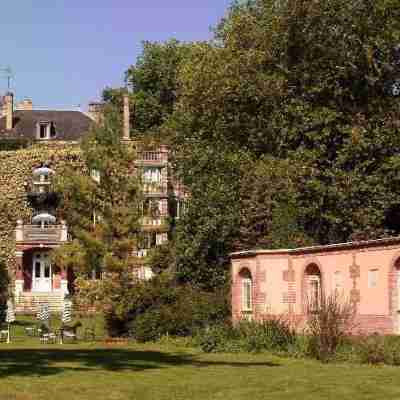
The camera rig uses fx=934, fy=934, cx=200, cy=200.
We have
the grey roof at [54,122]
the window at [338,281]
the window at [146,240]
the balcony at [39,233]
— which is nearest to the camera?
the window at [338,281]

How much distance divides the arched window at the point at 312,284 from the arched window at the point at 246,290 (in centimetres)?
231

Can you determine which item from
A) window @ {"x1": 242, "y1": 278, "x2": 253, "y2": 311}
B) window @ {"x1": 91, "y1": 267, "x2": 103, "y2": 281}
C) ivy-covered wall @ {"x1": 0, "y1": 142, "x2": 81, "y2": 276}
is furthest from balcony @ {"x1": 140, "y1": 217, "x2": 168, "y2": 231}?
ivy-covered wall @ {"x1": 0, "y1": 142, "x2": 81, "y2": 276}

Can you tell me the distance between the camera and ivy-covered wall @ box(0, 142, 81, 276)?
192ft

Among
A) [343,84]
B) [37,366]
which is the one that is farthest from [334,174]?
[37,366]

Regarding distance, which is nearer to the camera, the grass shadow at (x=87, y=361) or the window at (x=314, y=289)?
the grass shadow at (x=87, y=361)

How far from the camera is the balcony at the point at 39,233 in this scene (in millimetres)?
58281

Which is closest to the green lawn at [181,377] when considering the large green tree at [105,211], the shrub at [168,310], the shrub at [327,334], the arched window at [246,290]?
the shrub at [327,334]

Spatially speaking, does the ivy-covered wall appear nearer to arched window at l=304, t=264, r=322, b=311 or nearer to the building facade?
the building facade

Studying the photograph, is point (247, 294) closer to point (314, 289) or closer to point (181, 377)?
point (314, 289)

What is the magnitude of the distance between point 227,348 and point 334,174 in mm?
14971

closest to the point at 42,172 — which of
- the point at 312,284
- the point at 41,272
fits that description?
the point at 41,272

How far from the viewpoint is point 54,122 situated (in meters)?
67.1

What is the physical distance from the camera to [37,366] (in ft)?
68.8

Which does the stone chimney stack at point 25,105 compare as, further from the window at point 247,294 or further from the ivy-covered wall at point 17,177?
the window at point 247,294
